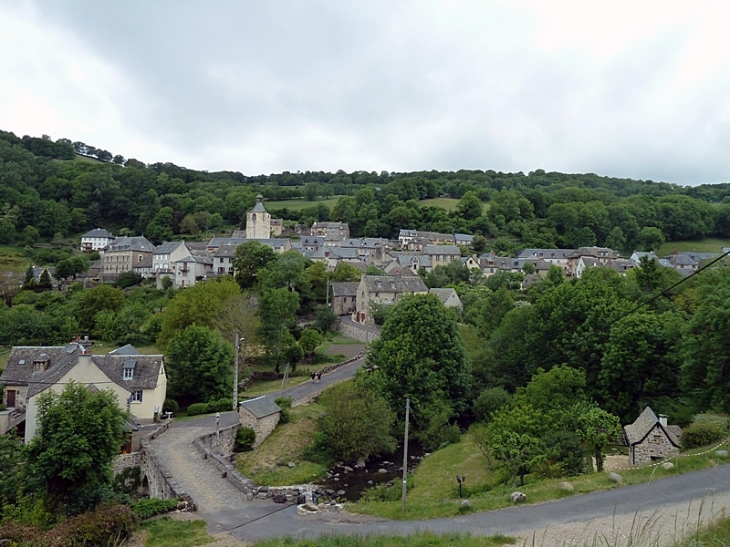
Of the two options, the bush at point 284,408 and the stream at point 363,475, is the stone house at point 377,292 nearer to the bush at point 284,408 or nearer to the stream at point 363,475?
the bush at point 284,408

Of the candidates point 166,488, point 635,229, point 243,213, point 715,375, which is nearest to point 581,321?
point 715,375

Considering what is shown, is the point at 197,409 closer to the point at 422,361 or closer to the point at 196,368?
the point at 196,368

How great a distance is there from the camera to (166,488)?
19922mm

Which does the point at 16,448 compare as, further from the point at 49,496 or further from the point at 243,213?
the point at 243,213

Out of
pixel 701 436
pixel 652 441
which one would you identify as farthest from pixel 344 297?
pixel 701 436

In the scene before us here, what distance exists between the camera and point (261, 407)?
30.2 m

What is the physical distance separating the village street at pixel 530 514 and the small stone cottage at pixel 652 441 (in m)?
3.48

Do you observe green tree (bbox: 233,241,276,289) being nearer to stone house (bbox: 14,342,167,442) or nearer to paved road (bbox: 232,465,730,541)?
stone house (bbox: 14,342,167,442)

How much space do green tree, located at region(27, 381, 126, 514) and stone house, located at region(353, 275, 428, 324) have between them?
140 feet

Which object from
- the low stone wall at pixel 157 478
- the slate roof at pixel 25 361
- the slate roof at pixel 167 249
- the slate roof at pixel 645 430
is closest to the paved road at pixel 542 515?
the slate roof at pixel 645 430

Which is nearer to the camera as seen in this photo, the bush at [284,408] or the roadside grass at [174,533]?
the roadside grass at [174,533]

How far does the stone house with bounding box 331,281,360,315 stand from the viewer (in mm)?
63031

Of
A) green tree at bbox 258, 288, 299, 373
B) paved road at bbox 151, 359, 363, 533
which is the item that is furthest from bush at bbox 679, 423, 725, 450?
green tree at bbox 258, 288, 299, 373

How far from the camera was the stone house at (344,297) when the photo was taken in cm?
6303
